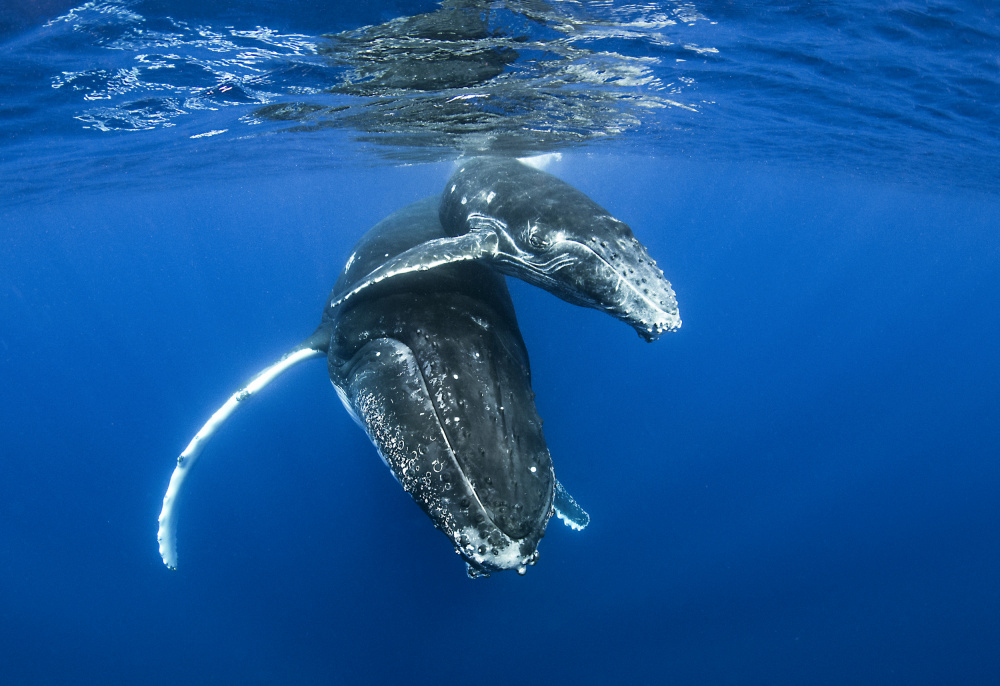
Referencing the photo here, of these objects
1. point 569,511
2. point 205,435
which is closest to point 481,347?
point 569,511

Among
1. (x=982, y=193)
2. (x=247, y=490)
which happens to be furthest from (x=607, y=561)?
(x=982, y=193)

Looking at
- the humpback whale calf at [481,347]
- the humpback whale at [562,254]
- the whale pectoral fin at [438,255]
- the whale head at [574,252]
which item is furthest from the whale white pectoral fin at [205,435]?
the whale head at [574,252]

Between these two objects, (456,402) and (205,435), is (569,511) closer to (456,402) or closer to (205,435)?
(456,402)

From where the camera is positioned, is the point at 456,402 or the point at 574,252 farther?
the point at 574,252

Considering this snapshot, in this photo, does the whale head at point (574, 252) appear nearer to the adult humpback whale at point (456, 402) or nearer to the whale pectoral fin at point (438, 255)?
the whale pectoral fin at point (438, 255)

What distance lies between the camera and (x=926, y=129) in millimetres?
15938

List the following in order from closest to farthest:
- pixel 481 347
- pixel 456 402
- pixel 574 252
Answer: pixel 456 402, pixel 574 252, pixel 481 347

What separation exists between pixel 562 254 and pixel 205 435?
A: 5459 mm

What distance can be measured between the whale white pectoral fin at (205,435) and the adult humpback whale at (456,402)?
1.67 meters

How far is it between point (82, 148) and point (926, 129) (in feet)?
87.1

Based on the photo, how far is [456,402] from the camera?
12.0 feet

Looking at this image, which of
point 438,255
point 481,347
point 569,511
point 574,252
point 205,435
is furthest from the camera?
point 205,435

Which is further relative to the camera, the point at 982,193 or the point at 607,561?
the point at 982,193

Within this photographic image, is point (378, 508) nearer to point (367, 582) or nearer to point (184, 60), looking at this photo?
point (367, 582)
